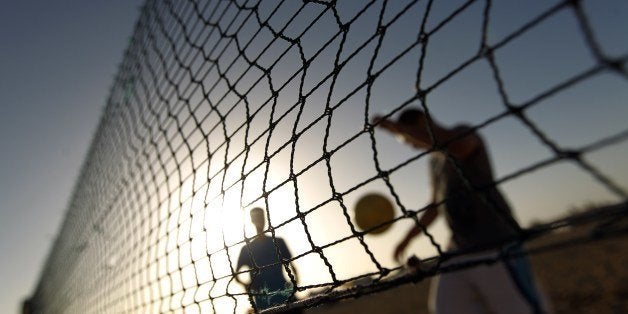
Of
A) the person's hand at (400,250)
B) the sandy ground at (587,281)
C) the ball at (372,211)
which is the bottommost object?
the sandy ground at (587,281)

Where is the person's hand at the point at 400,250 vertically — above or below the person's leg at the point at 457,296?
above

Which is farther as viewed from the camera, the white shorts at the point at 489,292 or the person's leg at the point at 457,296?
the person's leg at the point at 457,296

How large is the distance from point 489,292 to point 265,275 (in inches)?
46.6

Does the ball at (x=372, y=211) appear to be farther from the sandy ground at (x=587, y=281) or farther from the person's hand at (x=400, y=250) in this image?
the sandy ground at (x=587, y=281)

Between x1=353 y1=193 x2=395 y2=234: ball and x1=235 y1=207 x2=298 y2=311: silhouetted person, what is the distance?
1.74ft

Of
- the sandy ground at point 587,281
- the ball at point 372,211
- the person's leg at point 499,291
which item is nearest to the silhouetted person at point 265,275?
the ball at point 372,211

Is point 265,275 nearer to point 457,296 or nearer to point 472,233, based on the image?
point 457,296

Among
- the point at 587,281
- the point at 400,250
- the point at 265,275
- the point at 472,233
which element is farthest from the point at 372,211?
the point at 587,281

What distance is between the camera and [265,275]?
7.31 feet

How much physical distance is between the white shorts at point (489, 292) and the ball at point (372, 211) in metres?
0.46

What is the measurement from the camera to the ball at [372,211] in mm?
2461

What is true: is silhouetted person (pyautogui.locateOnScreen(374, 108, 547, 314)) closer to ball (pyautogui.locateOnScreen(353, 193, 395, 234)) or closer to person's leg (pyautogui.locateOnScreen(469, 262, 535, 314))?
person's leg (pyautogui.locateOnScreen(469, 262, 535, 314))

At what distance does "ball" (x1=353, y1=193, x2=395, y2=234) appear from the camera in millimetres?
2461

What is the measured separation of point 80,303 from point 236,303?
24.2ft
